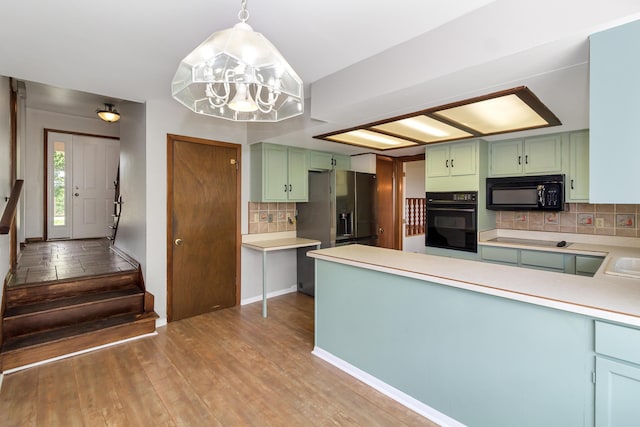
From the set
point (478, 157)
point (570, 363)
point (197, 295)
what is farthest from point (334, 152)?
Result: point (570, 363)

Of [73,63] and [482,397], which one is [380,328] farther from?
[73,63]

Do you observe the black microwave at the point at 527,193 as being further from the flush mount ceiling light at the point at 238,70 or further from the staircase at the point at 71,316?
the staircase at the point at 71,316

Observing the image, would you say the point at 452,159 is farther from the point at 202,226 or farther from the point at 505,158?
the point at 202,226

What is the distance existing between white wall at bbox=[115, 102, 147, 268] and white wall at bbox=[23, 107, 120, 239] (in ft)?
6.89

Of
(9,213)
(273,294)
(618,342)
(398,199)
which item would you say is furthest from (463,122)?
(9,213)

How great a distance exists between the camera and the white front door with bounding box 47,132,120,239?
5.53m

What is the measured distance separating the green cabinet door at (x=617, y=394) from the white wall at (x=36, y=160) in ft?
23.5

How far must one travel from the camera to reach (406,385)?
208 cm

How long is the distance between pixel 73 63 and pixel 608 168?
130 inches

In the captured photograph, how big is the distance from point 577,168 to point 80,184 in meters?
7.53

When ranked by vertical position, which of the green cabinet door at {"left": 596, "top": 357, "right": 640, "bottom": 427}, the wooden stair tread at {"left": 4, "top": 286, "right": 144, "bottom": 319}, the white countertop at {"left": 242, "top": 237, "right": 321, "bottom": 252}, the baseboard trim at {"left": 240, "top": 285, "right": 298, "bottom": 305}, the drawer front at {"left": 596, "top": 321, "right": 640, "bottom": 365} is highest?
the white countertop at {"left": 242, "top": 237, "right": 321, "bottom": 252}

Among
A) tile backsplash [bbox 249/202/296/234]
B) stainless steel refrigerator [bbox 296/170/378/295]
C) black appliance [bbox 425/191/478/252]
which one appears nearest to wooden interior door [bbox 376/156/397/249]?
stainless steel refrigerator [bbox 296/170/378/295]

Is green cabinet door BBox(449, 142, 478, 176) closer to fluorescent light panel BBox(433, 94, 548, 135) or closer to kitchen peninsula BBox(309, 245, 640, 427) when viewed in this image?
fluorescent light panel BBox(433, 94, 548, 135)

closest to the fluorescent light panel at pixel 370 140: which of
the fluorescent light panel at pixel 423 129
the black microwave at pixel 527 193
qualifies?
the fluorescent light panel at pixel 423 129
